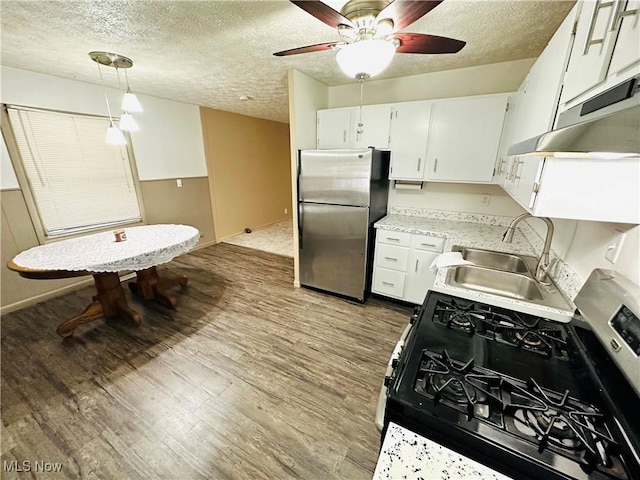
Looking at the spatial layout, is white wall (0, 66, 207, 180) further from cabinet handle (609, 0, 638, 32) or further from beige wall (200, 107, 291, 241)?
cabinet handle (609, 0, 638, 32)

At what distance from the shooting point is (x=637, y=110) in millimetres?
456

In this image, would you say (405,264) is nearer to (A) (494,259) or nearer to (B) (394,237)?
(B) (394,237)

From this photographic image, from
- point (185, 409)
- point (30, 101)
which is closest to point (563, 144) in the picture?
point (185, 409)

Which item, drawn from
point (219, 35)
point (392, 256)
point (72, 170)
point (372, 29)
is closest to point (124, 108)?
point (219, 35)

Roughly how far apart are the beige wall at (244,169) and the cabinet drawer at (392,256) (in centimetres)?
338

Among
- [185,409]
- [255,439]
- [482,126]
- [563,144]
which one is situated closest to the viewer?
[563,144]

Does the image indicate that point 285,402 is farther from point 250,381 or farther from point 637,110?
point 637,110

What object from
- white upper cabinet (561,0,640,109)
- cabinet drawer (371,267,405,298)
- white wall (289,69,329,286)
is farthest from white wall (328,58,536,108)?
cabinet drawer (371,267,405,298)

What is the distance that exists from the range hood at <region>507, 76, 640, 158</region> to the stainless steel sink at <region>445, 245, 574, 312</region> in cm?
96

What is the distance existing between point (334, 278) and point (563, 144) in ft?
7.86

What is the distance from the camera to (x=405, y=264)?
8.45ft

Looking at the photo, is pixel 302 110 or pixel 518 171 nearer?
pixel 518 171

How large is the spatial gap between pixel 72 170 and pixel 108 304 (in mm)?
1718

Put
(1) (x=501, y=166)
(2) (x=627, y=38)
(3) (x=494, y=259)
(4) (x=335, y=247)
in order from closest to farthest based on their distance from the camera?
(2) (x=627, y=38)
(3) (x=494, y=259)
(1) (x=501, y=166)
(4) (x=335, y=247)
